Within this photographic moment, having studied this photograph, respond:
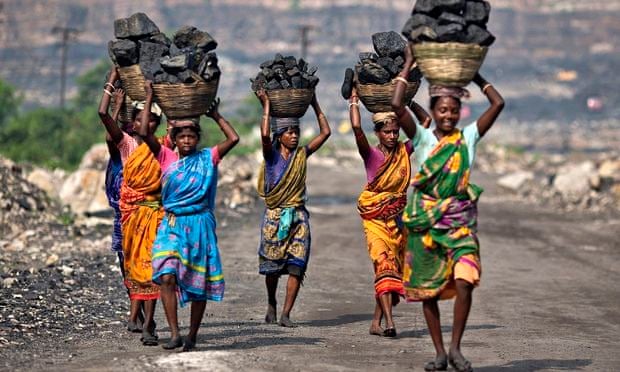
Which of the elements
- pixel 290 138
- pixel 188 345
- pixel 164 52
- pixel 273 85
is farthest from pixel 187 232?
pixel 273 85

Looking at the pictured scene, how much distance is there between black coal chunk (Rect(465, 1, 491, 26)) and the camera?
741 centimetres

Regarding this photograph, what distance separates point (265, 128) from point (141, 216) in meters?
1.27

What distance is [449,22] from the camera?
735 cm

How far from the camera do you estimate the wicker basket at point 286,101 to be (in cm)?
967

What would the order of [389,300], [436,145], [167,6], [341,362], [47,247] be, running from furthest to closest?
[167,6] < [47,247] < [389,300] < [341,362] < [436,145]

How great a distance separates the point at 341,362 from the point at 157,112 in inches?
92.1

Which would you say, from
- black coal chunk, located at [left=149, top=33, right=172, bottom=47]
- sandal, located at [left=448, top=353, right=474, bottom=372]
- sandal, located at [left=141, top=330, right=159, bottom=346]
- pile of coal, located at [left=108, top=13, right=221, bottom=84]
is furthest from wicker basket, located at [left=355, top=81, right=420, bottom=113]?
sandal, located at [left=448, top=353, right=474, bottom=372]

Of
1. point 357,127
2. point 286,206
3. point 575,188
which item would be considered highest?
point 357,127

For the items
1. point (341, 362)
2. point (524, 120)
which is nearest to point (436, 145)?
point (341, 362)

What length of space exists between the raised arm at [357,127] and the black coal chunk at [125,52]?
5.65 ft

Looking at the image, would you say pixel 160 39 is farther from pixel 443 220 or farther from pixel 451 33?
pixel 443 220

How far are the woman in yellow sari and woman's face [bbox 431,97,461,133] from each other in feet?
6.73

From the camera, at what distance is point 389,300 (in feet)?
31.2

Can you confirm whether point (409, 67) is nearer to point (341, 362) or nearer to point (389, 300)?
point (341, 362)
